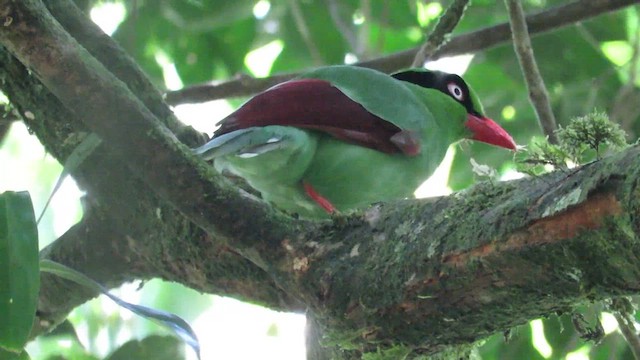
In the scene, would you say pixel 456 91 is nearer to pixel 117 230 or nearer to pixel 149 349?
pixel 117 230

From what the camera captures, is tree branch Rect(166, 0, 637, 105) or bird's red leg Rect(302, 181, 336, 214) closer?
bird's red leg Rect(302, 181, 336, 214)

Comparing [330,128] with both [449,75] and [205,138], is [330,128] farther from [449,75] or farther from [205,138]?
[449,75]

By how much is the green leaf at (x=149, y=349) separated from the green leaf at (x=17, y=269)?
2.75 feet

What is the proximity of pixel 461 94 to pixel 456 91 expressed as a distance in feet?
0.08

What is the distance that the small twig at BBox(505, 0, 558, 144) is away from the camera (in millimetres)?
2975

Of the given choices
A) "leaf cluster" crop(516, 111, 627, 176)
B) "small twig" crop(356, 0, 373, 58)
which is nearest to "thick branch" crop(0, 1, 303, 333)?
"leaf cluster" crop(516, 111, 627, 176)

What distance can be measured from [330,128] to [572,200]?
1304 millimetres

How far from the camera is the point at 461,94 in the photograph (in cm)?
329

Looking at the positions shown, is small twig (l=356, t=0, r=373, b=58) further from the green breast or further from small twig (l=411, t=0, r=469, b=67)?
the green breast

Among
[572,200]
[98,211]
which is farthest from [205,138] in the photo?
[572,200]

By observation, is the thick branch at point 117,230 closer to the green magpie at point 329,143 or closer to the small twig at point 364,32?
the green magpie at point 329,143

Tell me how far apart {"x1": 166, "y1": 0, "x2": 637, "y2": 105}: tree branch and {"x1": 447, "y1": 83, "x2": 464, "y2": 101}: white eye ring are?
0.27 meters

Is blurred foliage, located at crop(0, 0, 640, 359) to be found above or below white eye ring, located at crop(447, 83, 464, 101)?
above

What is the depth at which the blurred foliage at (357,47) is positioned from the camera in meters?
3.80
